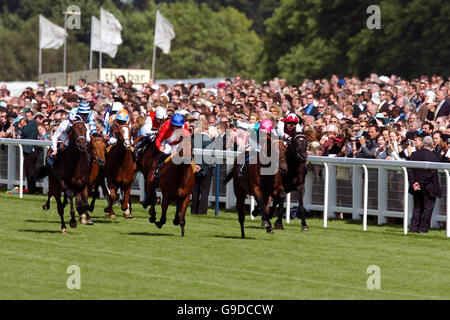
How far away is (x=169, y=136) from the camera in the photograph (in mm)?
15430

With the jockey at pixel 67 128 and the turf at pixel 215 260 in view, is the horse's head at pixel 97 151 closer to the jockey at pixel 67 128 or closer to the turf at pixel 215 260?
the jockey at pixel 67 128

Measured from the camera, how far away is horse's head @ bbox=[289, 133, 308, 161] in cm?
1560

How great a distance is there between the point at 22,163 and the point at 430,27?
2747 cm

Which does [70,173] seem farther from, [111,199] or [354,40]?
[354,40]

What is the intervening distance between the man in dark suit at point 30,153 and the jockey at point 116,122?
4.36 meters

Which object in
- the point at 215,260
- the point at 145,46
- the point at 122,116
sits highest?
the point at 145,46

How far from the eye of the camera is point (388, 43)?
4709 centimetres

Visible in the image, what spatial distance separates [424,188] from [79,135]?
4.90 m

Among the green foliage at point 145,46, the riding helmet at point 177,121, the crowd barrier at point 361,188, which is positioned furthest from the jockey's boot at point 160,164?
the green foliage at point 145,46

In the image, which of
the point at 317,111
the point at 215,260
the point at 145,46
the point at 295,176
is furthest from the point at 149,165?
the point at 145,46

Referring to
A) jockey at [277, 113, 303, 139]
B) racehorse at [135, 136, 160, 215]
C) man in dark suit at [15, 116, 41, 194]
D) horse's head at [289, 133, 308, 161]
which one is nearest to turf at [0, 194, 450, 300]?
racehorse at [135, 136, 160, 215]

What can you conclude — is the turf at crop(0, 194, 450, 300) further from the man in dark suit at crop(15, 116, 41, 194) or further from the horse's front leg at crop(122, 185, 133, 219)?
the man in dark suit at crop(15, 116, 41, 194)

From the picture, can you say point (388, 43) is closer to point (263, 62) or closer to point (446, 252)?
point (263, 62)

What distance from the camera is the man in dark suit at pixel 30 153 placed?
2142 cm
